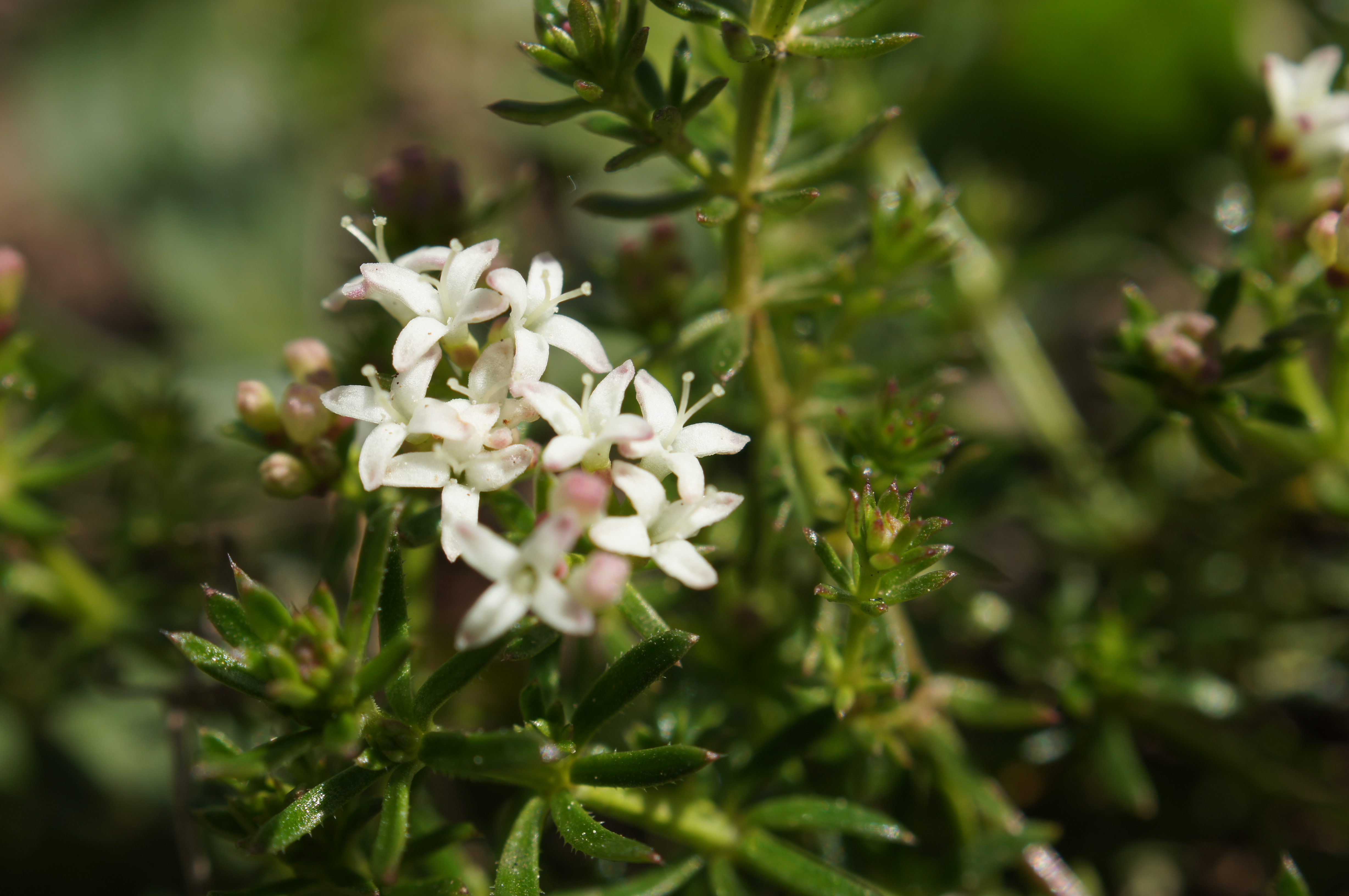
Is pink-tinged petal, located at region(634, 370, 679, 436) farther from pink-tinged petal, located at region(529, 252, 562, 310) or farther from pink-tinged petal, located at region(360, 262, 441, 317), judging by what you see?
pink-tinged petal, located at region(360, 262, 441, 317)

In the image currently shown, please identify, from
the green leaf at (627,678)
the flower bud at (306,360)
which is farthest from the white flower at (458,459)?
the flower bud at (306,360)

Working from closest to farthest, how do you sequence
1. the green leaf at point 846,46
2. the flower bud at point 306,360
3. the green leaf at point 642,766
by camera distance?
the green leaf at point 642,766 < the green leaf at point 846,46 < the flower bud at point 306,360

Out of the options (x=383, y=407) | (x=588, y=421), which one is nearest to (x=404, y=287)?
(x=383, y=407)

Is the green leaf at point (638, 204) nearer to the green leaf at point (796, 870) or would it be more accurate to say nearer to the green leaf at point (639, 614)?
the green leaf at point (639, 614)

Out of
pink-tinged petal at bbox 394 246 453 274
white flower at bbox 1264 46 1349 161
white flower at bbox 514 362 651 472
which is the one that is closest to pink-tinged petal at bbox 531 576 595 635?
white flower at bbox 514 362 651 472

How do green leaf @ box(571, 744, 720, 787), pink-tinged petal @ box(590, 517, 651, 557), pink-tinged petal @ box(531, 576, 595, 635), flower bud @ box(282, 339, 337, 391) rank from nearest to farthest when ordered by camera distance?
1. pink-tinged petal @ box(531, 576, 595, 635)
2. pink-tinged petal @ box(590, 517, 651, 557)
3. green leaf @ box(571, 744, 720, 787)
4. flower bud @ box(282, 339, 337, 391)

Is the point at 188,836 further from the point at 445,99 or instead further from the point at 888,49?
the point at 445,99

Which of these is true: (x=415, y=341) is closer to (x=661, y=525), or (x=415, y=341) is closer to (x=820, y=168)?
(x=661, y=525)
